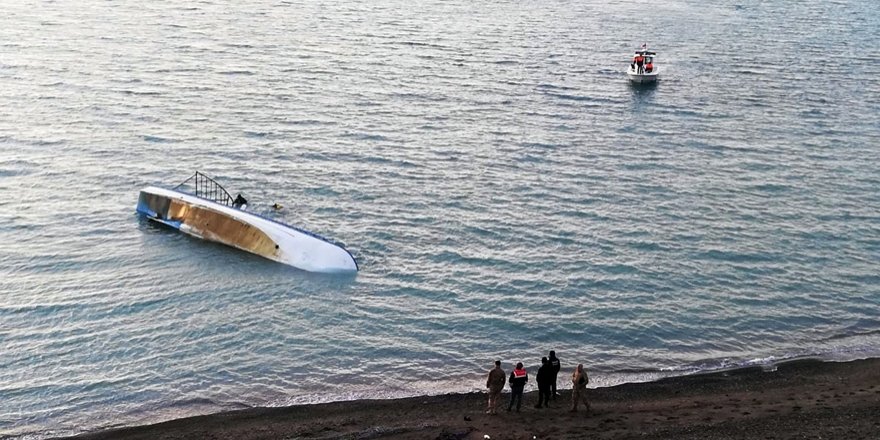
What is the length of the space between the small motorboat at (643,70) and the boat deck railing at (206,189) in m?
44.1

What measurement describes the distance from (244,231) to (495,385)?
23031 mm

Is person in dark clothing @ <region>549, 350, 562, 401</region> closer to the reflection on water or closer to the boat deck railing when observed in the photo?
the boat deck railing

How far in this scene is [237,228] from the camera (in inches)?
2207

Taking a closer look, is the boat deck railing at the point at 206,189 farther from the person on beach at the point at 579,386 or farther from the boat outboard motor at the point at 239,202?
the person on beach at the point at 579,386

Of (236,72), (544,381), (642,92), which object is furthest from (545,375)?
(236,72)

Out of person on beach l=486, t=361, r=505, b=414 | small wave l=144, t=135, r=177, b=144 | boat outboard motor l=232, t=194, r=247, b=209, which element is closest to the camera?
person on beach l=486, t=361, r=505, b=414

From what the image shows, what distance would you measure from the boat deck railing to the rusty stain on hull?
199cm

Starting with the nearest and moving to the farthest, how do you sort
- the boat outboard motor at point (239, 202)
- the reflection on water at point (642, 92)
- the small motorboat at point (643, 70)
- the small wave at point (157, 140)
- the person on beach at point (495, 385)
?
the person on beach at point (495, 385), the boat outboard motor at point (239, 202), the small wave at point (157, 140), the reflection on water at point (642, 92), the small motorboat at point (643, 70)

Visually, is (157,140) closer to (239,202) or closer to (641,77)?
(239,202)

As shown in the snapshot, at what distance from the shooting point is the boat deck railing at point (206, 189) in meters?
61.4

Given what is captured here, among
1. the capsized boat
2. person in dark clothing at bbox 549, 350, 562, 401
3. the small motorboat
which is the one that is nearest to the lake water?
the capsized boat

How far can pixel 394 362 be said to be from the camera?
44.9 metres

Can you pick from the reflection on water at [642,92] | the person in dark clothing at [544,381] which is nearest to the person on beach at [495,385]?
the person in dark clothing at [544,381]

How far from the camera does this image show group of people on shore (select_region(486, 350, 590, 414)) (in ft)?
121
